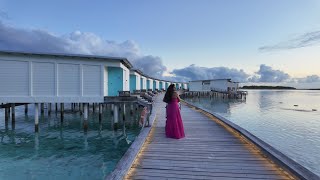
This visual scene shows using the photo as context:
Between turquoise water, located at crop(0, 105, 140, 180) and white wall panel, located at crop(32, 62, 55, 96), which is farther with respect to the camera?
white wall panel, located at crop(32, 62, 55, 96)

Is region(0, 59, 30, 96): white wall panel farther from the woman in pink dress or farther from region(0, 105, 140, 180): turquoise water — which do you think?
the woman in pink dress

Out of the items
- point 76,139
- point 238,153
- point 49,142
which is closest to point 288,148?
point 238,153

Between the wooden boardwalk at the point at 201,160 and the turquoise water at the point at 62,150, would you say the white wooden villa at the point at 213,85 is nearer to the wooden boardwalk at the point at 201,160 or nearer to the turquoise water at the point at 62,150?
the turquoise water at the point at 62,150

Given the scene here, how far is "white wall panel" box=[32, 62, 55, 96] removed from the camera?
18.3 metres

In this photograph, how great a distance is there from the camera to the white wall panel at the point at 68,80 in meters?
18.6

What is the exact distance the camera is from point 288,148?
15750 mm

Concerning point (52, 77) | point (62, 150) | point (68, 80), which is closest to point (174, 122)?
point (62, 150)

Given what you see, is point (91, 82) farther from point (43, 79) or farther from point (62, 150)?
point (62, 150)

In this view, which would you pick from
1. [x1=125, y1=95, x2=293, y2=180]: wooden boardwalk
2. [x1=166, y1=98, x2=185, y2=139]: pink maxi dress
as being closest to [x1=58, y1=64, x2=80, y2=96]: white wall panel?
[x1=125, y1=95, x2=293, y2=180]: wooden boardwalk

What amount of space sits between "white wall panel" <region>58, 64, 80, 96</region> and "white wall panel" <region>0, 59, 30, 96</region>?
235cm

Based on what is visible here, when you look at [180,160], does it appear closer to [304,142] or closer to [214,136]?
[214,136]

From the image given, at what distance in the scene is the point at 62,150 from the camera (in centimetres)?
1431

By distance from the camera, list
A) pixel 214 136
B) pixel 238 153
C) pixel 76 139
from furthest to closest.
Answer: pixel 76 139
pixel 214 136
pixel 238 153

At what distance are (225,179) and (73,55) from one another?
15.7m
